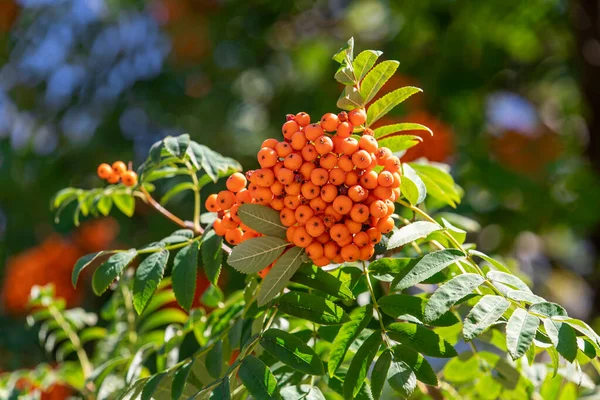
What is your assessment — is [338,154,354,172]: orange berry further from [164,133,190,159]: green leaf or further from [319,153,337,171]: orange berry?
[164,133,190,159]: green leaf

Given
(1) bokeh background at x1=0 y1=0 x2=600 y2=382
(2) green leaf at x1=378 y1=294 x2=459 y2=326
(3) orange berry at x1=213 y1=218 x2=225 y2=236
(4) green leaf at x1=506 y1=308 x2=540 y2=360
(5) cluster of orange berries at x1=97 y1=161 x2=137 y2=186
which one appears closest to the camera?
(4) green leaf at x1=506 y1=308 x2=540 y2=360

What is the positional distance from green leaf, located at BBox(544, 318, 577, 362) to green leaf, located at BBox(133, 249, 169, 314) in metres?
0.73

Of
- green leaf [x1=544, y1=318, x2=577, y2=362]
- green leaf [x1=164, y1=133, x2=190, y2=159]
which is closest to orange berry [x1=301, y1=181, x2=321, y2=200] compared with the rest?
green leaf [x1=164, y1=133, x2=190, y2=159]

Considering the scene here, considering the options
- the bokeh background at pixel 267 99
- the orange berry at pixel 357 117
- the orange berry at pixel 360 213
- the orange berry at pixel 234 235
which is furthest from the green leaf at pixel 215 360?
the bokeh background at pixel 267 99

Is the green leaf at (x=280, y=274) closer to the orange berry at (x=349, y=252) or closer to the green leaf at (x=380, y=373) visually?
the orange berry at (x=349, y=252)

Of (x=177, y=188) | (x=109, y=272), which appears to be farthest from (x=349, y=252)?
(x=177, y=188)

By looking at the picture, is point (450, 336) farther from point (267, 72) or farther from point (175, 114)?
point (267, 72)

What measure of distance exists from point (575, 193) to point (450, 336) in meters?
1.96

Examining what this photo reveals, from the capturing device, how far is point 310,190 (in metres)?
1.14

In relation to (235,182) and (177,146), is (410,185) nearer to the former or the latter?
(235,182)

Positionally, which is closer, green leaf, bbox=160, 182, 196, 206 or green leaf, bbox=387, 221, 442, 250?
green leaf, bbox=387, 221, 442, 250

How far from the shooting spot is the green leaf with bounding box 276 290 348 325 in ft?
3.85

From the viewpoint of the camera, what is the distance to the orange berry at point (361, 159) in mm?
1133

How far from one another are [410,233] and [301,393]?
36 cm
